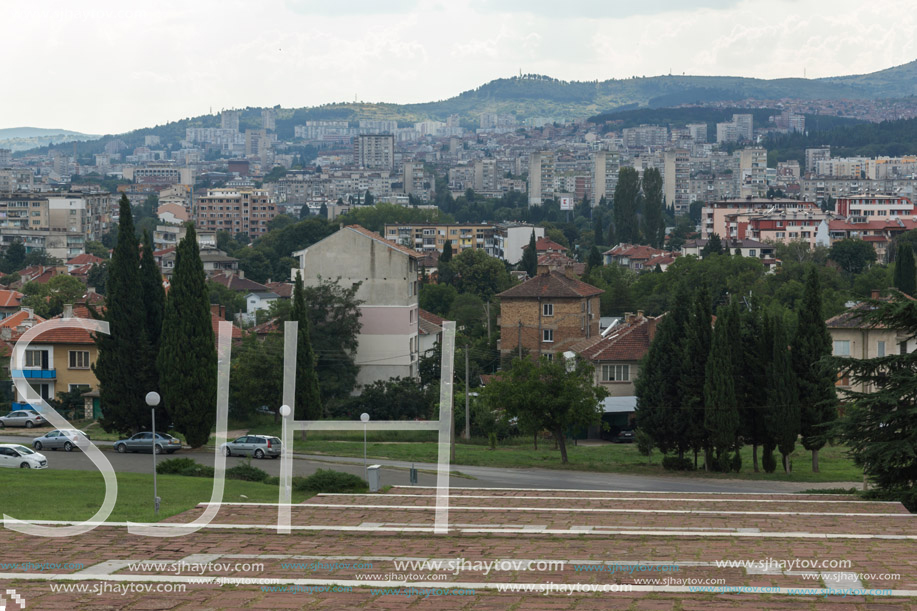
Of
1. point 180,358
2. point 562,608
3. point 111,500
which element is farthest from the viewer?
point 180,358

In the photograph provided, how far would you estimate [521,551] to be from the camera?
489 inches

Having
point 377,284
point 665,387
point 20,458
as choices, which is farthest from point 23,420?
point 665,387

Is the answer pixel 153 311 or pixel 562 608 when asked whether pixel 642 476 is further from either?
pixel 562 608

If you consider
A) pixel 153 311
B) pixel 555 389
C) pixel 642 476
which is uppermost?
pixel 153 311

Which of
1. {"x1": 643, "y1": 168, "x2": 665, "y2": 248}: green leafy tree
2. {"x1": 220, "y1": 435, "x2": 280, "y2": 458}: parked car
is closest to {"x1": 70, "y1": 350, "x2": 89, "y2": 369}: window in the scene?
{"x1": 220, "y1": 435, "x2": 280, "y2": 458}: parked car

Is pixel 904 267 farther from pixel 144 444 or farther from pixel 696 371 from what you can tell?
pixel 144 444

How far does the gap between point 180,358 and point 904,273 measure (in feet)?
189

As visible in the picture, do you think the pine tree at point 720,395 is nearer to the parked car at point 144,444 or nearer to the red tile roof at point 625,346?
the red tile roof at point 625,346

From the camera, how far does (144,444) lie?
109 ft

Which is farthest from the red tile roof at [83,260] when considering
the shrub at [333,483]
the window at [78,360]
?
the shrub at [333,483]

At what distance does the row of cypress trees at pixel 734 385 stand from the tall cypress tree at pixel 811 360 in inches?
1.2

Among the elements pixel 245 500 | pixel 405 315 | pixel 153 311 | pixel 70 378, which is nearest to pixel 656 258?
pixel 405 315

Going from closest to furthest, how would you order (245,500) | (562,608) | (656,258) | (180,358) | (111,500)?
1. (562,608)
2. (111,500)
3. (245,500)
4. (180,358)
5. (656,258)

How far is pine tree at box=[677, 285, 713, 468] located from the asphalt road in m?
1.79
